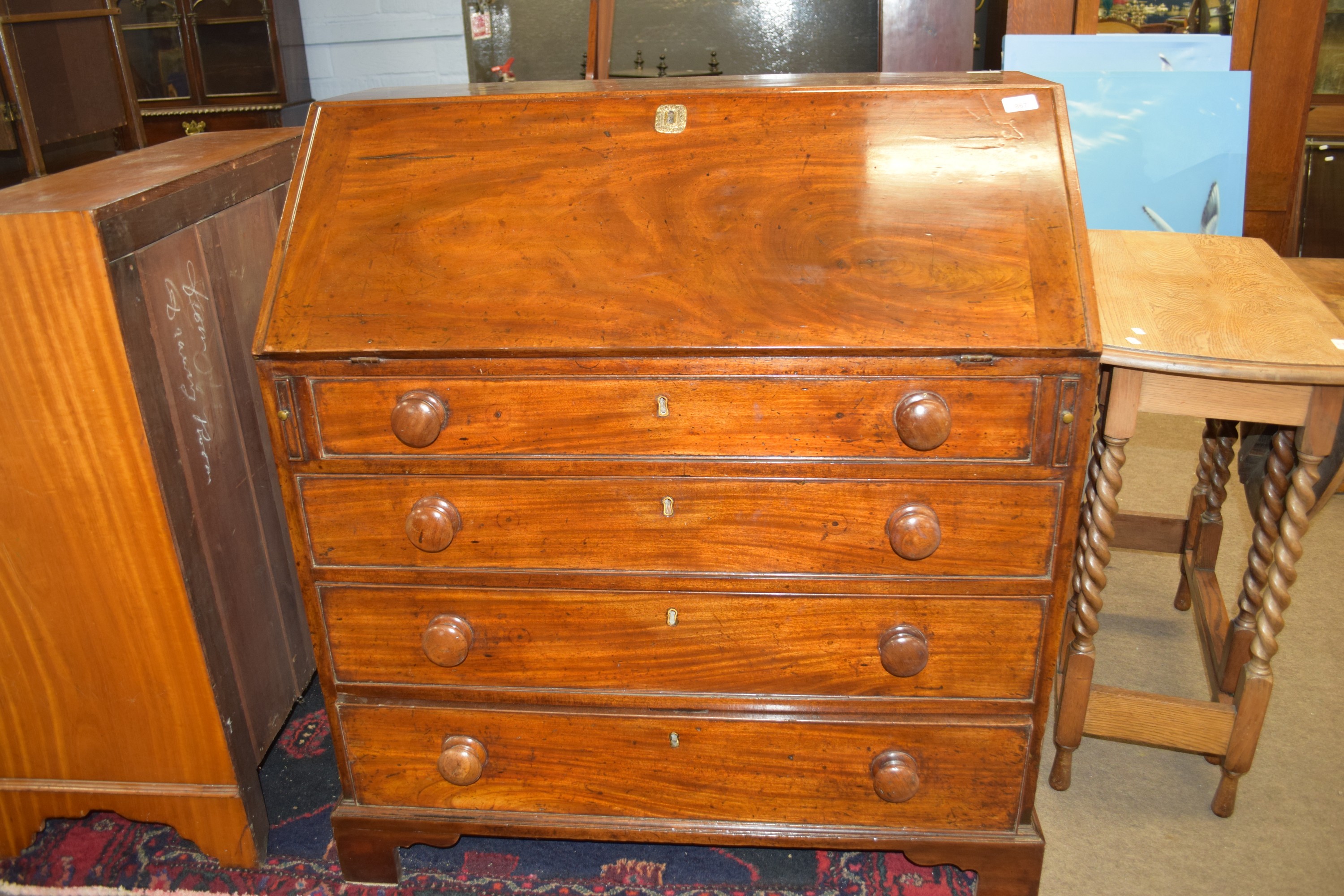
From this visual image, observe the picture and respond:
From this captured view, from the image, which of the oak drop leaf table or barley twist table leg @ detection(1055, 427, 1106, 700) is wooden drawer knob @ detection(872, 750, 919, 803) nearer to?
barley twist table leg @ detection(1055, 427, 1106, 700)

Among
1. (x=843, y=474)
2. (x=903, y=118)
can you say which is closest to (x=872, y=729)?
(x=843, y=474)

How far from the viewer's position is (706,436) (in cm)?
151

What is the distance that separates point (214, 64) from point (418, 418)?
138 inches

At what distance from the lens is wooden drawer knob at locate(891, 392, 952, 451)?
1.43 meters

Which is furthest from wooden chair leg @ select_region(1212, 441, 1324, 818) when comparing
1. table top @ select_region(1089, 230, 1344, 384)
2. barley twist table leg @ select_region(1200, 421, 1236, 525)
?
barley twist table leg @ select_region(1200, 421, 1236, 525)

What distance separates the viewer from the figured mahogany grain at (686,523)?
60.1 inches

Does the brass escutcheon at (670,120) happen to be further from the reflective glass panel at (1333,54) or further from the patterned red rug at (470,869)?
the reflective glass panel at (1333,54)

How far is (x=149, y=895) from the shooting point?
6.21ft

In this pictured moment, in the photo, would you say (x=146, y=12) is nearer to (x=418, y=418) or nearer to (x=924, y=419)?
(x=418, y=418)

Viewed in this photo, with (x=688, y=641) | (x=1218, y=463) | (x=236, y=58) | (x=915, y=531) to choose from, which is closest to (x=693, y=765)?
(x=688, y=641)

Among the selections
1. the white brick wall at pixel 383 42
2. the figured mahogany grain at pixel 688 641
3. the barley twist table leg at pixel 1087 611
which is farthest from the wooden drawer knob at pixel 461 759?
the white brick wall at pixel 383 42

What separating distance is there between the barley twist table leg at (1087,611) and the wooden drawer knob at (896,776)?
1.81ft

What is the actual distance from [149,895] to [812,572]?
4.87 feet

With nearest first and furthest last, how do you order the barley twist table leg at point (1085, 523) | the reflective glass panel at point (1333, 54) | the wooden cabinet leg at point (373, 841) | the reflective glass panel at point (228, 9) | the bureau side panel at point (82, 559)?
the bureau side panel at point (82, 559) < the wooden cabinet leg at point (373, 841) < the barley twist table leg at point (1085, 523) < the reflective glass panel at point (228, 9) < the reflective glass panel at point (1333, 54)
